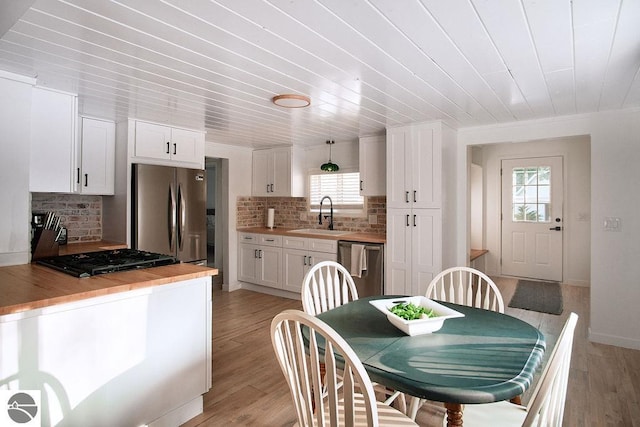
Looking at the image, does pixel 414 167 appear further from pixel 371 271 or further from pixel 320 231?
pixel 320 231

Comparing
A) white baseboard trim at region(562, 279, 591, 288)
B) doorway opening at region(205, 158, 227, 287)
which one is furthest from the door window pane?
doorway opening at region(205, 158, 227, 287)

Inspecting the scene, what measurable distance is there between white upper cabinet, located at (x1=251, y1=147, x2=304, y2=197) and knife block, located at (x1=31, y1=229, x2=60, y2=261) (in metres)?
2.95

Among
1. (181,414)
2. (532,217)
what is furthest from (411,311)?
(532,217)

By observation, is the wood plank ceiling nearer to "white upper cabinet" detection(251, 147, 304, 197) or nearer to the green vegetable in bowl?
A: the green vegetable in bowl

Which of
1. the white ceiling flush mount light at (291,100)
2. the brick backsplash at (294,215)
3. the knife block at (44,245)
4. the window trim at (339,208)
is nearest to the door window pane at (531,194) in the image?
the brick backsplash at (294,215)

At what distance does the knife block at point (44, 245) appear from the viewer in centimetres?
259

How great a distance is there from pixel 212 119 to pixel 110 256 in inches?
65.9

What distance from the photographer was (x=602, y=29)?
173cm

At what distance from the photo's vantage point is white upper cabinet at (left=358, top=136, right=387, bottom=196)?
14.0 ft

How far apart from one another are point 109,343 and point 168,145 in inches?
99.9

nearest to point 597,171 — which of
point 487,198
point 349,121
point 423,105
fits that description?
point 423,105

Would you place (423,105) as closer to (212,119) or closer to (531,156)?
(212,119)

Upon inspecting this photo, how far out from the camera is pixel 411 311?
1.68 meters

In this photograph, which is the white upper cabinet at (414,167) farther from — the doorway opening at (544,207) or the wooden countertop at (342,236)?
the doorway opening at (544,207)
